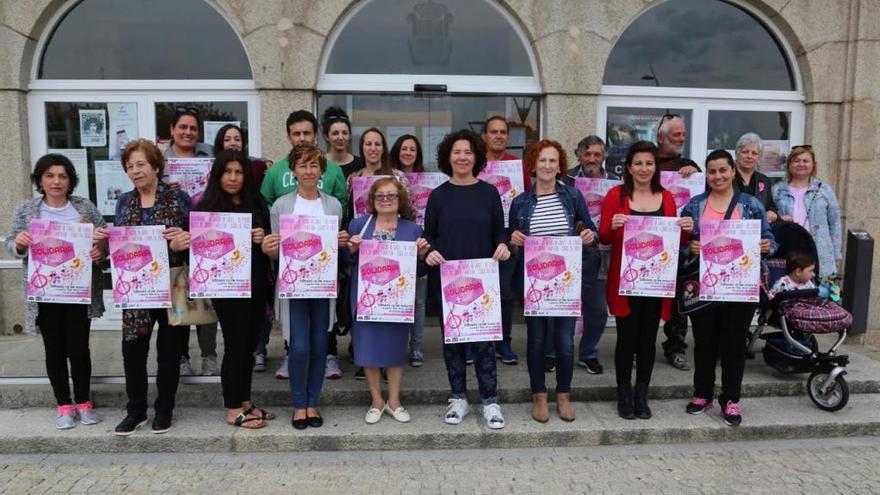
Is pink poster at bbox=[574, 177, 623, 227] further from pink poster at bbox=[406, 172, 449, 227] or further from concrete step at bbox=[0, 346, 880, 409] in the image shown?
concrete step at bbox=[0, 346, 880, 409]

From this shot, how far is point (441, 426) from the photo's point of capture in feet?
14.2

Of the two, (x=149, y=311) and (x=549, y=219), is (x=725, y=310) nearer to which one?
(x=549, y=219)

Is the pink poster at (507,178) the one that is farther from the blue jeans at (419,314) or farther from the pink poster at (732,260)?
the pink poster at (732,260)

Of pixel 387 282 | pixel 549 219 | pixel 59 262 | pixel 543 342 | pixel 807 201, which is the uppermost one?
pixel 807 201

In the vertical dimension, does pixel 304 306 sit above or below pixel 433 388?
above

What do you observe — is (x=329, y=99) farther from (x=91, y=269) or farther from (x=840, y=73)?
(x=840, y=73)

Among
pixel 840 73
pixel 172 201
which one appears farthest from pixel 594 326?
pixel 840 73

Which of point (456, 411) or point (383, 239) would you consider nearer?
point (383, 239)

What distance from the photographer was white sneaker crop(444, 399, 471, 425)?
4.34 m

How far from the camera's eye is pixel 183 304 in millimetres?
4047

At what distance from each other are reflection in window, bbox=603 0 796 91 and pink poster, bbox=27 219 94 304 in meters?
5.88

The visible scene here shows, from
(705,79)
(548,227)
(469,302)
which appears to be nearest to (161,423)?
(469,302)

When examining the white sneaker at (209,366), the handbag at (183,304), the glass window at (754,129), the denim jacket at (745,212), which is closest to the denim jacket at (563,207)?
the denim jacket at (745,212)

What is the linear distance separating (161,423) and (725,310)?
13.1ft
